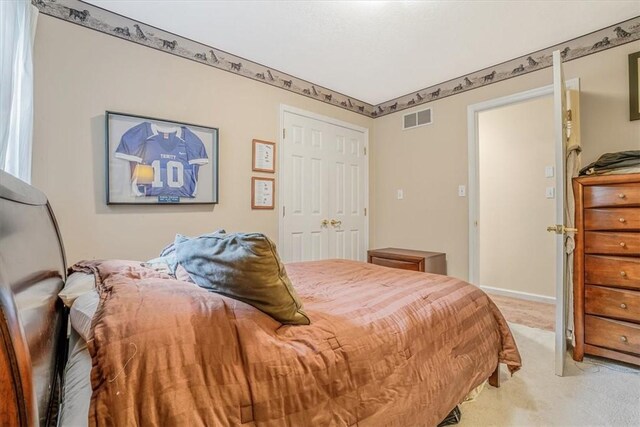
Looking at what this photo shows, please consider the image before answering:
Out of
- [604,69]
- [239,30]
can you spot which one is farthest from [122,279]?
[604,69]

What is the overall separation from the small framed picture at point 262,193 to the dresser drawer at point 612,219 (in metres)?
2.56

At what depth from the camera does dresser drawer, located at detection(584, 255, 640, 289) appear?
6.53 feet

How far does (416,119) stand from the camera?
3.74 meters

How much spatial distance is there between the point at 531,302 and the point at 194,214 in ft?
13.0

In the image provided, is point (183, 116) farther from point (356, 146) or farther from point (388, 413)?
point (388, 413)

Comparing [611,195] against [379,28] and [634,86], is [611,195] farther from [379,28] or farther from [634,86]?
[379,28]

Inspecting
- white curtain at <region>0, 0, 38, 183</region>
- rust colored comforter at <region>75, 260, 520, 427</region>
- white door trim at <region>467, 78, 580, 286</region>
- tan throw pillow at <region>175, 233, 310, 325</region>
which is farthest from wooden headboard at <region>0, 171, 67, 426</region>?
white door trim at <region>467, 78, 580, 286</region>

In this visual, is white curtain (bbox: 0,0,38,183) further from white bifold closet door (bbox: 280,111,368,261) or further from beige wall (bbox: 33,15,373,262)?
white bifold closet door (bbox: 280,111,368,261)

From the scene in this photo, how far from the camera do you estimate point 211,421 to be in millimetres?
747

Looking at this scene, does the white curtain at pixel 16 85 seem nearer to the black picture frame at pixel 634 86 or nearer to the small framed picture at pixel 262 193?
the small framed picture at pixel 262 193

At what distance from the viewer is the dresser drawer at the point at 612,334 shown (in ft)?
6.51

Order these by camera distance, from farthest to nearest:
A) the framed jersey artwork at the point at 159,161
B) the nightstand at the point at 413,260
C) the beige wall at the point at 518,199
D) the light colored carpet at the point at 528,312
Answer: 1. the beige wall at the point at 518,199
2. the nightstand at the point at 413,260
3. the light colored carpet at the point at 528,312
4. the framed jersey artwork at the point at 159,161

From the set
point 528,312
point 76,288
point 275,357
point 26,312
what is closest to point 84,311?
point 76,288

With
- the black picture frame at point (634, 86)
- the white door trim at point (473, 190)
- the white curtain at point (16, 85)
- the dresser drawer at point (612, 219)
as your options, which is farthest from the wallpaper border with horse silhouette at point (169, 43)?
the dresser drawer at point (612, 219)
